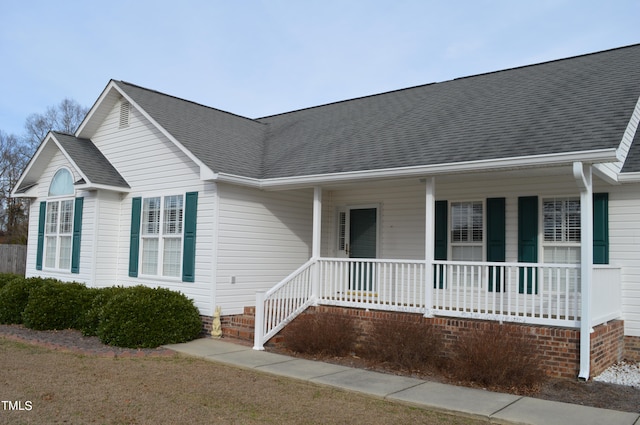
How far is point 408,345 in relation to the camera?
28.7ft

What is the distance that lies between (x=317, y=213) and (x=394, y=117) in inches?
131

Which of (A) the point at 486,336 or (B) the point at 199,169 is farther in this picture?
(B) the point at 199,169

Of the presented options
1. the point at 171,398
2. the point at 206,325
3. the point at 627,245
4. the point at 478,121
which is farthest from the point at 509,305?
the point at 206,325

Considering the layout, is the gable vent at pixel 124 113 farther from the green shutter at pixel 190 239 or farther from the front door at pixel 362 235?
the front door at pixel 362 235

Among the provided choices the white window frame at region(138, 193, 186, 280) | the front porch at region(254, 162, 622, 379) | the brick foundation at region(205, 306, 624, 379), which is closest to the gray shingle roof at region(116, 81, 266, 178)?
the white window frame at region(138, 193, 186, 280)

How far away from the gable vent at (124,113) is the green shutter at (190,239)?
11.1ft

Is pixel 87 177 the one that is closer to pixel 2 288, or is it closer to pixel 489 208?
pixel 2 288

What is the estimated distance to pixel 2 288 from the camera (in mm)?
13930

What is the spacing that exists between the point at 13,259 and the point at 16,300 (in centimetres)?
919

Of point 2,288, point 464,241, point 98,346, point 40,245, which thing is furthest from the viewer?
point 40,245

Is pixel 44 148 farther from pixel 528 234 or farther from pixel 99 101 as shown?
pixel 528 234

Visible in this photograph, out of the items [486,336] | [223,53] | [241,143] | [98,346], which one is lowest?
[98,346]

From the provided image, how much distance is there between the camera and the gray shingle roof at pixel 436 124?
29.1 ft

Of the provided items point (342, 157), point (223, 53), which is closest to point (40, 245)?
point (223, 53)
